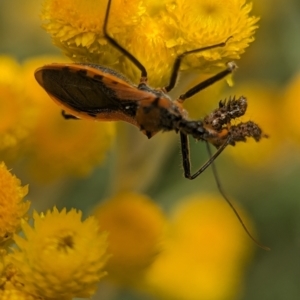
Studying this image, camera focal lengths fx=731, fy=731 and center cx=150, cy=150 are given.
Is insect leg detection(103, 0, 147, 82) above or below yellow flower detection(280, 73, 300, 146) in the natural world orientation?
above

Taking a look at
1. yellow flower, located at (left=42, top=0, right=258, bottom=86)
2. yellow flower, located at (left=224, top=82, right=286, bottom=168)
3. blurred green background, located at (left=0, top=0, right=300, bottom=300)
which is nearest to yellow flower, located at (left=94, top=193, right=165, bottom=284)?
yellow flower, located at (left=42, top=0, right=258, bottom=86)

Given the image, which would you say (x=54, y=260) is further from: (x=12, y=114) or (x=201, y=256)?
(x=201, y=256)

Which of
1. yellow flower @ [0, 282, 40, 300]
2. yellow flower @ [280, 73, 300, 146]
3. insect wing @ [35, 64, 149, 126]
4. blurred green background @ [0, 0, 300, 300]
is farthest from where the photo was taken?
blurred green background @ [0, 0, 300, 300]

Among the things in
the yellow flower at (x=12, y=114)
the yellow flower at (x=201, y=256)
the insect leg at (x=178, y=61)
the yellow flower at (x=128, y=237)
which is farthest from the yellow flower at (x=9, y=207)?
the yellow flower at (x=201, y=256)

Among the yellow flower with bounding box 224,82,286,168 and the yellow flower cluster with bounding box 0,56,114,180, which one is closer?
the yellow flower cluster with bounding box 0,56,114,180

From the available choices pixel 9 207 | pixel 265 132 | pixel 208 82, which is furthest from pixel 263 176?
pixel 9 207

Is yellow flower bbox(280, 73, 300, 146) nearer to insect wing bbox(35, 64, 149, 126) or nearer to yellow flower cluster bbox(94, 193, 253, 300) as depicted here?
yellow flower cluster bbox(94, 193, 253, 300)

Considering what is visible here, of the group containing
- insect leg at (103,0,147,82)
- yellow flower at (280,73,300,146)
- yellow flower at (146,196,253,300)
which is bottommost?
yellow flower at (146,196,253,300)
